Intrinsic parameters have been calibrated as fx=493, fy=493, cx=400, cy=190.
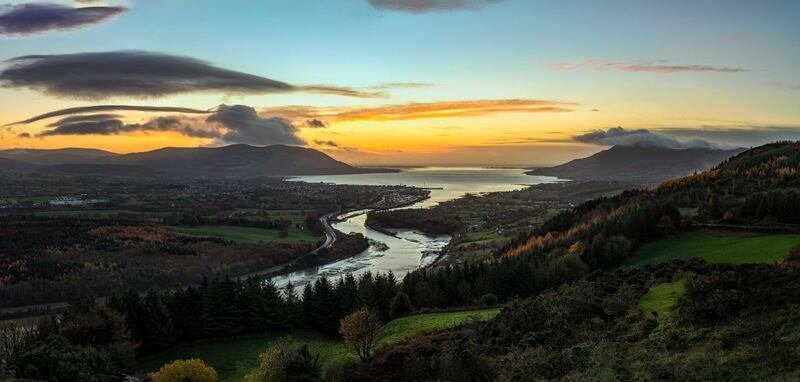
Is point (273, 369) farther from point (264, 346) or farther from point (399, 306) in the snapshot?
point (399, 306)

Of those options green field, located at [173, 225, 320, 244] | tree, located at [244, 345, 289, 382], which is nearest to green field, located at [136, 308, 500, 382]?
tree, located at [244, 345, 289, 382]

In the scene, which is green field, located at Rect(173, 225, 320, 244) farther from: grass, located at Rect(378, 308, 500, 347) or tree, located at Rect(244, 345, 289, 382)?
tree, located at Rect(244, 345, 289, 382)

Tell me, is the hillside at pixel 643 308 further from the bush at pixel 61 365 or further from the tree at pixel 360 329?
the bush at pixel 61 365

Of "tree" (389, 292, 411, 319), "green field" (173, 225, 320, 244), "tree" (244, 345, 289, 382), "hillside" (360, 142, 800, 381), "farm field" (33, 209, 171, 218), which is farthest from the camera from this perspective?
"farm field" (33, 209, 171, 218)

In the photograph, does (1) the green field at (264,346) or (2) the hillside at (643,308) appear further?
(1) the green field at (264,346)

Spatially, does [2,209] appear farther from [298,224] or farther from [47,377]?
[47,377]

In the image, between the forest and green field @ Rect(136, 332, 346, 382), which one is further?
green field @ Rect(136, 332, 346, 382)

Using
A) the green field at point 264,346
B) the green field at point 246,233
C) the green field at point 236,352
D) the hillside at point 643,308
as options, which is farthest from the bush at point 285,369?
the green field at point 246,233
